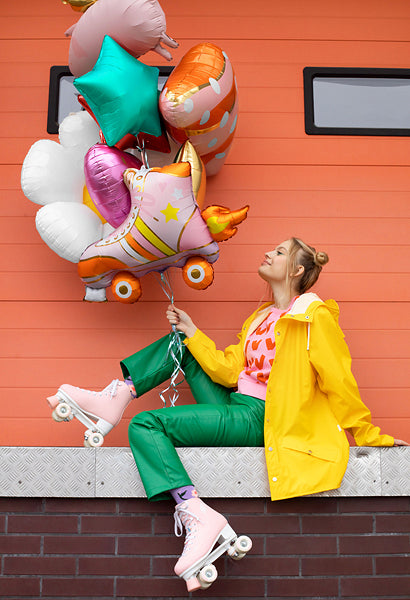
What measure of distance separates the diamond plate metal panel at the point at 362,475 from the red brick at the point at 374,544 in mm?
154

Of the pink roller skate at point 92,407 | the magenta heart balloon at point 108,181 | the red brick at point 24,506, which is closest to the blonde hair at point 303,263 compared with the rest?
the magenta heart balloon at point 108,181

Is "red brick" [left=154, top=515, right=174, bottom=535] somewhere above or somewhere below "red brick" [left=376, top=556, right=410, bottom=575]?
above

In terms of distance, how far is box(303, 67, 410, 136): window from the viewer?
3.17 m

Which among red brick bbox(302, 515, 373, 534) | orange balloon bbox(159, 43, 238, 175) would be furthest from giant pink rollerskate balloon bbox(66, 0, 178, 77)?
red brick bbox(302, 515, 373, 534)

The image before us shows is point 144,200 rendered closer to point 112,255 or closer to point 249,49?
point 112,255

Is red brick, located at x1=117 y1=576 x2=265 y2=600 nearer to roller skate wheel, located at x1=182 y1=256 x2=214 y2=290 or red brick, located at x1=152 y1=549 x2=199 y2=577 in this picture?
red brick, located at x1=152 y1=549 x2=199 y2=577

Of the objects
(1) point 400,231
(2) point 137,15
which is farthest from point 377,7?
(2) point 137,15

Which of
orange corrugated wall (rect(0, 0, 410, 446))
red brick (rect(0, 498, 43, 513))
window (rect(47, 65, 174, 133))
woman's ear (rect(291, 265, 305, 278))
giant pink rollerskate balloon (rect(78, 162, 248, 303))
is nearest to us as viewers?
red brick (rect(0, 498, 43, 513))

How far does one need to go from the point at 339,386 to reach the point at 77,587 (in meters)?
1.15

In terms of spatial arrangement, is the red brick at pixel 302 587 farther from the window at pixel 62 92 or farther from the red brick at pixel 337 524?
the window at pixel 62 92

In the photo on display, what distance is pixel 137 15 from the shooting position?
247 cm

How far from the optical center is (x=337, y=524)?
226 centimetres

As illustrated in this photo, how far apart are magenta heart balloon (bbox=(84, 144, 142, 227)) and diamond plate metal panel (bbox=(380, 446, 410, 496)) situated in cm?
134

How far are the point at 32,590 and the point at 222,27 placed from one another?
2693 millimetres
